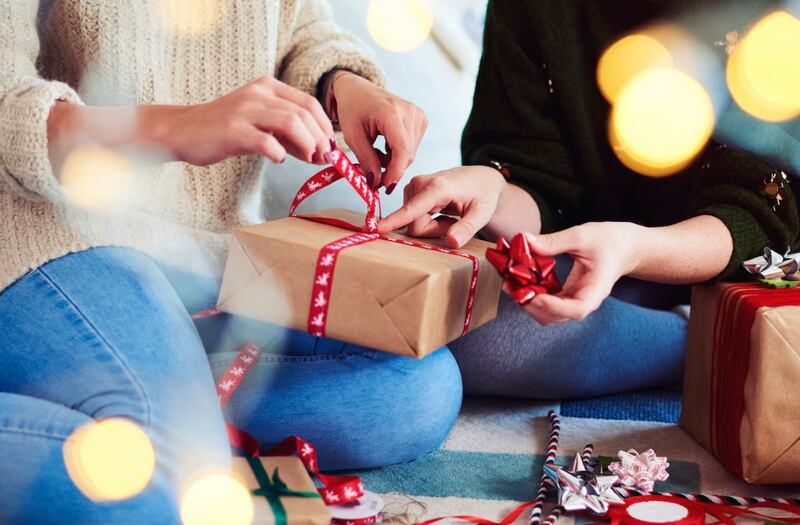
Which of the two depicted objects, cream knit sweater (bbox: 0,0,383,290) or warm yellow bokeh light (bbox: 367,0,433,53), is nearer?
cream knit sweater (bbox: 0,0,383,290)

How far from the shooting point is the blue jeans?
708 mm

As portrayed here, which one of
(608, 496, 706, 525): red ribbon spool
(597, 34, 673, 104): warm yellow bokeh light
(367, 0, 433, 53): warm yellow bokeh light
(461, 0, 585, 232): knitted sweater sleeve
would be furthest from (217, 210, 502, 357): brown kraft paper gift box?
(367, 0, 433, 53): warm yellow bokeh light

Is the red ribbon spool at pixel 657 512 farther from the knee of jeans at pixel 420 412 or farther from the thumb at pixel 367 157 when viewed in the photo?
the thumb at pixel 367 157

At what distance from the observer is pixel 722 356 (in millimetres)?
983

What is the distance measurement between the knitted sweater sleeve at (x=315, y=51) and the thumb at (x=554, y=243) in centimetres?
39

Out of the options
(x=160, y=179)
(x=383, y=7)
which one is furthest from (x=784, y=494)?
(x=383, y=7)

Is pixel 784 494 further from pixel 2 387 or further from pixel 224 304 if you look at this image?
pixel 2 387

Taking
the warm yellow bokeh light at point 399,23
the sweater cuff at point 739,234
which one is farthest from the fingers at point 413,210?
the warm yellow bokeh light at point 399,23

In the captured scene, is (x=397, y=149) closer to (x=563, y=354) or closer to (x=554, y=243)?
(x=554, y=243)

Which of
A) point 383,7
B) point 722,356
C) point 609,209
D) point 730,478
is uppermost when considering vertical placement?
point 383,7

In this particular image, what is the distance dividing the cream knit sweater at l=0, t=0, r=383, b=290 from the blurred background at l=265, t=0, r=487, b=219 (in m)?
0.25

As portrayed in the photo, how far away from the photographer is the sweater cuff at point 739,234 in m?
0.99

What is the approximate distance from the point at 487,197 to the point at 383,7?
2.13 ft

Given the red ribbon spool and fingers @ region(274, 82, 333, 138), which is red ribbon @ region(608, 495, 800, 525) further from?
fingers @ region(274, 82, 333, 138)
